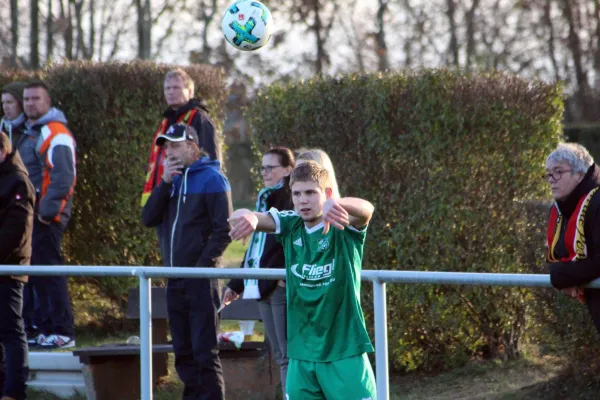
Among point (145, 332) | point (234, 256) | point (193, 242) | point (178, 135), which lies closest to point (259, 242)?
point (193, 242)

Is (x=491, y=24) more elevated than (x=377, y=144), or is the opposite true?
(x=491, y=24)

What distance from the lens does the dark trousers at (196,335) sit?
5.89m

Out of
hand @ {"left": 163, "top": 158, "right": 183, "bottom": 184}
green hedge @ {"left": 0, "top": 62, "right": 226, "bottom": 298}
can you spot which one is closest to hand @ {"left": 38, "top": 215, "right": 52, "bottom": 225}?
green hedge @ {"left": 0, "top": 62, "right": 226, "bottom": 298}

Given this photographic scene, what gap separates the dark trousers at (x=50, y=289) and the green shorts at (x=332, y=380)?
382cm

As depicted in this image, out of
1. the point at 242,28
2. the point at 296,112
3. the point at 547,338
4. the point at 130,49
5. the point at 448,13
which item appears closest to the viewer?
the point at 547,338

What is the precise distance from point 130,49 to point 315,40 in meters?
6.18

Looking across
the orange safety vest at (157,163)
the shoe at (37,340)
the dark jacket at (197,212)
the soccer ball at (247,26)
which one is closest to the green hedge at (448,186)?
the soccer ball at (247,26)

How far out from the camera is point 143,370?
207 inches

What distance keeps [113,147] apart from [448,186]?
136 inches

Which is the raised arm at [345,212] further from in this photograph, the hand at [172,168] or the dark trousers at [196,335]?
the hand at [172,168]

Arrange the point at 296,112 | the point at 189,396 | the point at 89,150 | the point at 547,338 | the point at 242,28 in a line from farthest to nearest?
the point at 89,150
the point at 296,112
the point at 242,28
the point at 547,338
the point at 189,396

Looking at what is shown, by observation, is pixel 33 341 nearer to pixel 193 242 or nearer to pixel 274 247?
pixel 193 242

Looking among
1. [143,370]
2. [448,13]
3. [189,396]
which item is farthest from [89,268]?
[448,13]

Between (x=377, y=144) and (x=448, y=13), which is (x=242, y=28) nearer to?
(x=377, y=144)
